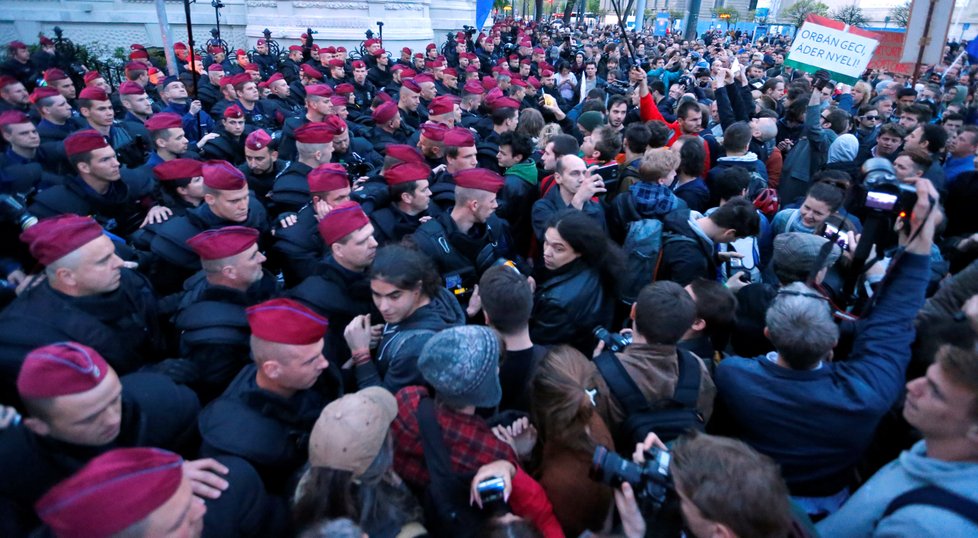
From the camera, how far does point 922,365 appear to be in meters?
2.68

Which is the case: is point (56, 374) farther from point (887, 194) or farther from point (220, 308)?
point (887, 194)

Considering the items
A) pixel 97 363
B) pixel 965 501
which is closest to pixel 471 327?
pixel 97 363

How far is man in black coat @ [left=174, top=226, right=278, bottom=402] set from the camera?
269 centimetres

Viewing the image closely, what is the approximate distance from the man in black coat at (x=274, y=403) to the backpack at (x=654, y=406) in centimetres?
124

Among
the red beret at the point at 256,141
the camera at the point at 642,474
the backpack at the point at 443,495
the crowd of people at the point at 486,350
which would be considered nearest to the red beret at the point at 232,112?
the crowd of people at the point at 486,350

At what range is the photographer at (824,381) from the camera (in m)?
2.18

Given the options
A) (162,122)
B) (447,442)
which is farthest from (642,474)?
(162,122)

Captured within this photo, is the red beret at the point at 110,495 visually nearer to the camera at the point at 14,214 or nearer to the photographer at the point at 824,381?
the photographer at the point at 824,381

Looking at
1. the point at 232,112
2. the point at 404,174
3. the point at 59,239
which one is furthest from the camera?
the point at 232,112

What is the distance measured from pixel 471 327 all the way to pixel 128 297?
81.0 inches

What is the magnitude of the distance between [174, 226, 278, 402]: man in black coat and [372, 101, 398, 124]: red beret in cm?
397

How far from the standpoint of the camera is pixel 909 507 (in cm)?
149

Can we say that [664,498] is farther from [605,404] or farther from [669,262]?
[669,262]

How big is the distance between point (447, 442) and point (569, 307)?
1.40 meters
